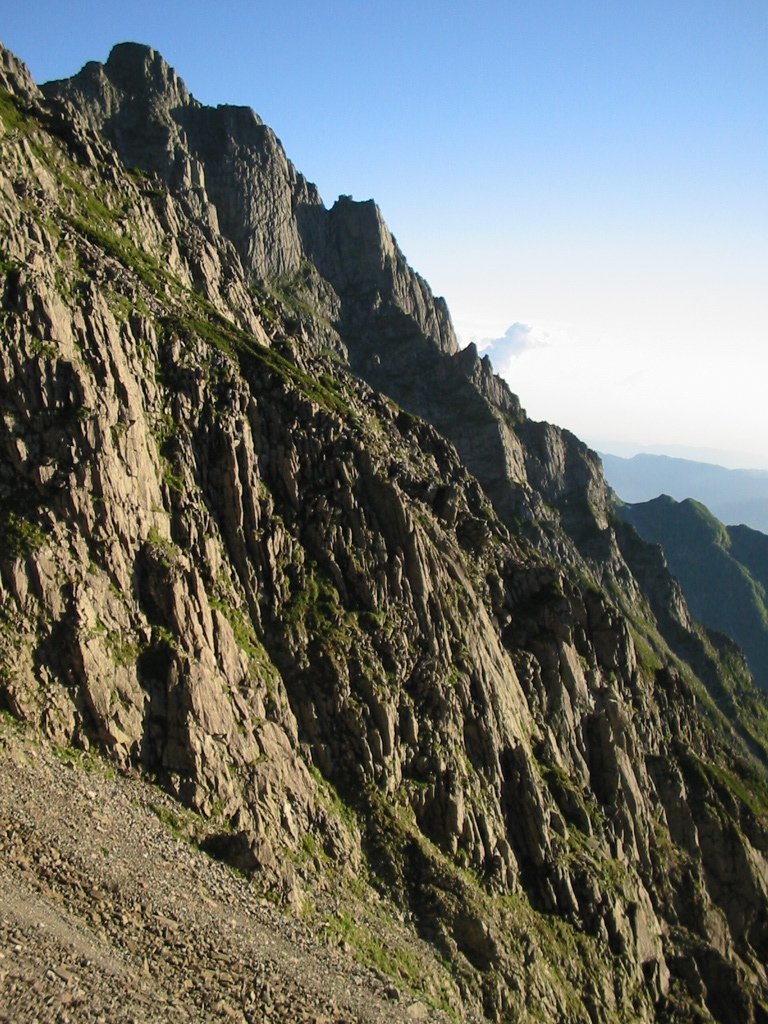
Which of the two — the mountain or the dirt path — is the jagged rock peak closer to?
the mountain

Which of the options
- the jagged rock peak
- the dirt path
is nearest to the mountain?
the dirt path

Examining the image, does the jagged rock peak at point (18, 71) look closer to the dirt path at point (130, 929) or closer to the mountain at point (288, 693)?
the mountain at point (288, 693)

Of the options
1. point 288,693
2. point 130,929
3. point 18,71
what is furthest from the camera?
point 18,71

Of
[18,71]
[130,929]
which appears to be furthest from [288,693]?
[18,71]

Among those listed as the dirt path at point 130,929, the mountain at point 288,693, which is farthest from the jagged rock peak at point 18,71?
the dirt path at point 130,929

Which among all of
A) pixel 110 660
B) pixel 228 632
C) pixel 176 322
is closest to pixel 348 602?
pixel 228 632

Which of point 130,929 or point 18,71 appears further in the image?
point 18,71

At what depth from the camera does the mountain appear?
153ft

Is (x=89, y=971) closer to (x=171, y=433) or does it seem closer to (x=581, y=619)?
(x=171, y=433)

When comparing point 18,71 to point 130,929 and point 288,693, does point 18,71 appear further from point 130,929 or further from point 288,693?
point 130,929

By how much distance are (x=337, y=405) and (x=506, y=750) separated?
43.2 metres

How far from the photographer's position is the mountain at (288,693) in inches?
1842

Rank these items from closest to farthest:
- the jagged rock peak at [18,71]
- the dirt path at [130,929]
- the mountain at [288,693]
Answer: the dirt path at [130,929]
the mountain at [288,693]
the jagged rock peak at [18,71]

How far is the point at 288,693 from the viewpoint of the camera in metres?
62.0
